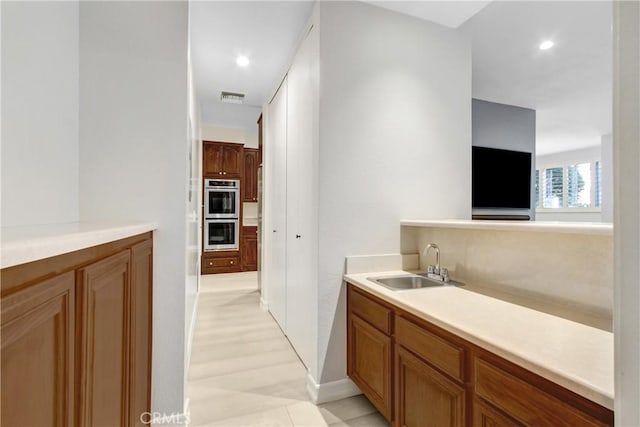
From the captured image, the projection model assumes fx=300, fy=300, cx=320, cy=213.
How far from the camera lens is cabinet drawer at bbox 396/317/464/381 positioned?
3.80ft

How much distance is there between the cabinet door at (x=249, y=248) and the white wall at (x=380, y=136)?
13.1 ft

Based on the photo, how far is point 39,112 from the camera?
1.23 m

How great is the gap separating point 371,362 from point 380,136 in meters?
1.50

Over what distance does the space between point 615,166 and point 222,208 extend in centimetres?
555

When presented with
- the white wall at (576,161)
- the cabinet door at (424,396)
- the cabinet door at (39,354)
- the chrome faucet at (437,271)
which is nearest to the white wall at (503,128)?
the chrome faucet at (437,271)

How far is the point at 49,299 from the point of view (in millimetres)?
583

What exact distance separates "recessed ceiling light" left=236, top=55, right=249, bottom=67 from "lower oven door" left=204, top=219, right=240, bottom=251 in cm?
313

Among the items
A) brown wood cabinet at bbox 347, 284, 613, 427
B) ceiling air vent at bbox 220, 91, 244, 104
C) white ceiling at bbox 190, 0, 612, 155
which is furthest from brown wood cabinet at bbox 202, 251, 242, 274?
brown wood cabinet at bbox 347, 284, 613, 427

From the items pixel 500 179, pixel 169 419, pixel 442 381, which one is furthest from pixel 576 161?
pixel 169 419

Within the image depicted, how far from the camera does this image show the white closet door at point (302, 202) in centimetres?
216

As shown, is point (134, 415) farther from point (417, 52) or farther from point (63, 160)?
point (417, 52)

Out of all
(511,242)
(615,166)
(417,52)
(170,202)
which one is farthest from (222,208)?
(615,166)

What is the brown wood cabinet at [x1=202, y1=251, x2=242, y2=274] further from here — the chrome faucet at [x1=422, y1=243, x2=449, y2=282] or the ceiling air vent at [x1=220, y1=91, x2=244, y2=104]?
the chrome faucet at [x1=422, y1=243, x2=449, y2=282]

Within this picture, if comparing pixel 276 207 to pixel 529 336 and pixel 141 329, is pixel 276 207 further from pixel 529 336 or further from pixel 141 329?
pixel 529 336
